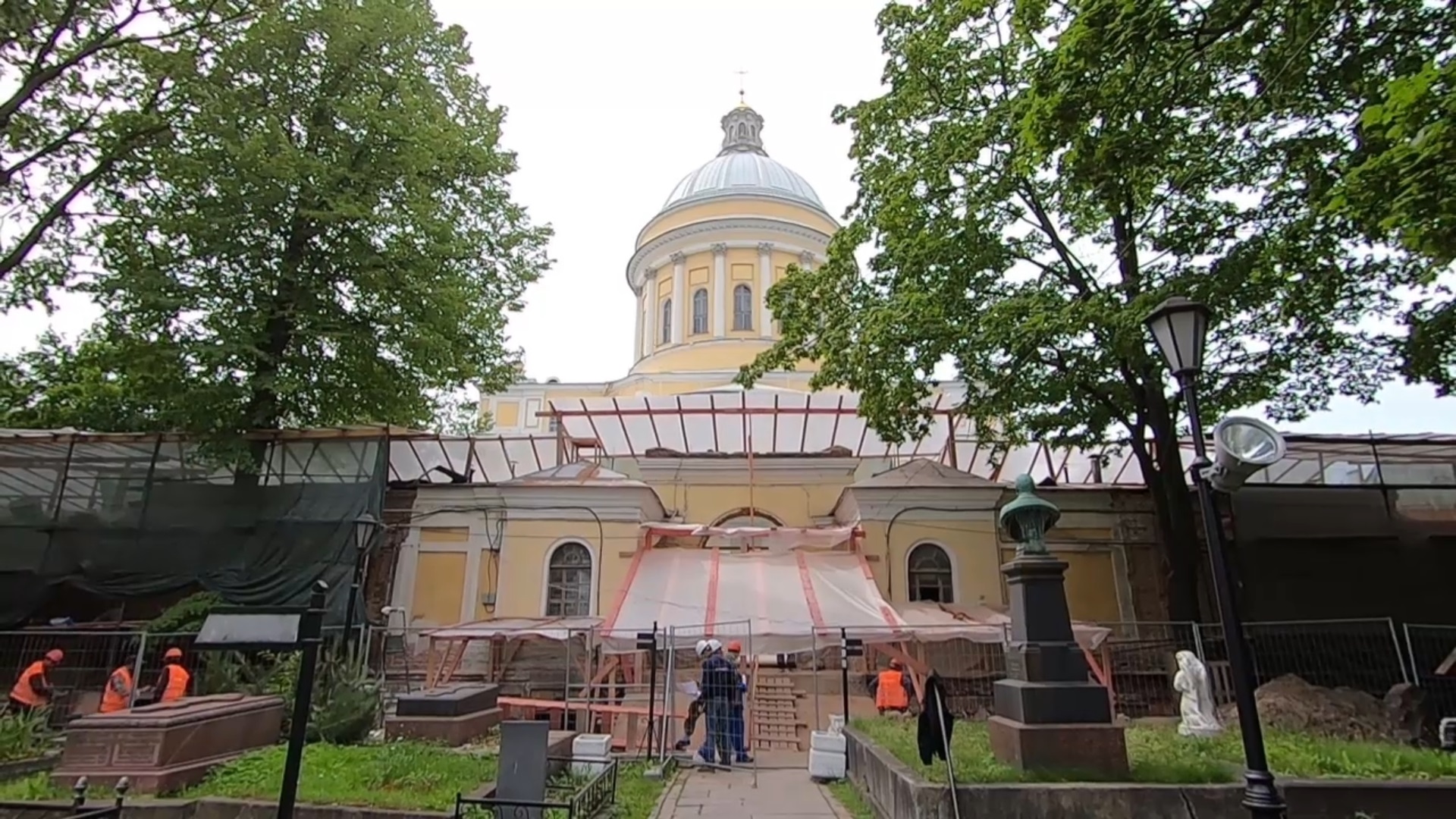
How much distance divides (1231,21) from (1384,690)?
12090mm

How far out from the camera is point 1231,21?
6820 millimetres

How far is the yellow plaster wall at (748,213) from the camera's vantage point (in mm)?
32031

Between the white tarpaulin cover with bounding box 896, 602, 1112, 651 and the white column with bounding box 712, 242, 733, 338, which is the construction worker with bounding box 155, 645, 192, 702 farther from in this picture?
the white column with bounding box 712, 242, 733, 338

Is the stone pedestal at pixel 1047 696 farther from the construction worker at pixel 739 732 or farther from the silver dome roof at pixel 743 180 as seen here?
the silver dome roof at pixel 743 180

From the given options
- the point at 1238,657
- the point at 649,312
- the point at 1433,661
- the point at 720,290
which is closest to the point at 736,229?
the point at 720,290

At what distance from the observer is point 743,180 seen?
114 ft

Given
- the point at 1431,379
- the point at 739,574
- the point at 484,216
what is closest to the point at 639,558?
the point at 739,574

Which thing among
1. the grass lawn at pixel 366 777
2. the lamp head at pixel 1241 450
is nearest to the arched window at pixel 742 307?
the grass lawn at pixel 366 777

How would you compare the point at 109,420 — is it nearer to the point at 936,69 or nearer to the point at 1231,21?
the point at 936,69

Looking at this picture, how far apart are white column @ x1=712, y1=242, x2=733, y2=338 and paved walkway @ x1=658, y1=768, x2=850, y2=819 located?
21.9m

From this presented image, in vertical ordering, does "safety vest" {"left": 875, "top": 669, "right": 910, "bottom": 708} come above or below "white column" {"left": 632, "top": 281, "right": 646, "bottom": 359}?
below

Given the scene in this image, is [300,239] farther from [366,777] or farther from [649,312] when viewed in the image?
[649,312]

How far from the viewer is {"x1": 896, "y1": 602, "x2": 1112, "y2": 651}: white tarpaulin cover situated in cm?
1341

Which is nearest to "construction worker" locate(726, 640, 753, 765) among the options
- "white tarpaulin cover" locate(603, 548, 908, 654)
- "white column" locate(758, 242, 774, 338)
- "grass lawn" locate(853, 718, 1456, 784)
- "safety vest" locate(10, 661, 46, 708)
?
"white tarpaulin cover" locate(603, 548, 908, 654)
